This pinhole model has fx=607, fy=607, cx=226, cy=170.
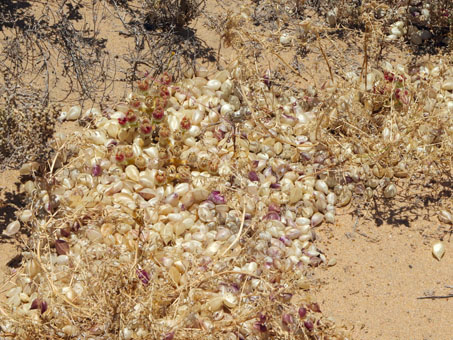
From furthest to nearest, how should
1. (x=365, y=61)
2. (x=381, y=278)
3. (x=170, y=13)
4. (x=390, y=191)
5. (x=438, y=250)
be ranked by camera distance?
(x=170, y=13) → (x=365, y=61) → (x=390, y=191) → (x=438, y=250) → (x=381, y=278)

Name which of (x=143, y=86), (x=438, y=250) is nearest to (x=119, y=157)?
(x=143, y=86)

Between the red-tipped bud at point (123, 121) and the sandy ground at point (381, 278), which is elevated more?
the red-tipped bud at point (123, 121)

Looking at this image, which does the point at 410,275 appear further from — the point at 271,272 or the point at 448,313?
the point at 271,272

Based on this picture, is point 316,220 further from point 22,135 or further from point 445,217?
point 22,135

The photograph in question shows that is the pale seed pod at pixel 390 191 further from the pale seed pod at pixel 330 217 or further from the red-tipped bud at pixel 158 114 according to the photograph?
the red-tipped bud at pixel 158 114

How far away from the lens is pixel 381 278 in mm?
3363

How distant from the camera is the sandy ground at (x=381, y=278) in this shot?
3166mm

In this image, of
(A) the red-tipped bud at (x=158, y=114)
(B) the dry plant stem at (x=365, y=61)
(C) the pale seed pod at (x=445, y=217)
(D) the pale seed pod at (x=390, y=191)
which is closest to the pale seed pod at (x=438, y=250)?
(C) the pale seed pod at (x=445, y=217)

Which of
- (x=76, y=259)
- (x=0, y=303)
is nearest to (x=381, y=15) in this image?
(x=76, y=259)

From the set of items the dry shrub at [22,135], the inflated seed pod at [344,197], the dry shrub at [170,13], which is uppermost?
the dry shrub at [170,13]

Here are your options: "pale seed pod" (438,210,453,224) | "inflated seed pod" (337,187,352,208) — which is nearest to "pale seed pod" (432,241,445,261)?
"pale seed pod" (438,210,453,224)

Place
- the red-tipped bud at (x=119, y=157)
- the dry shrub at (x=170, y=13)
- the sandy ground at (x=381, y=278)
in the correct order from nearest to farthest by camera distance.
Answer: the sandy ground at (x=381, y=278)
the red-tipped bud at (x=119, y=157)
the dry shrub at (x=170, y=13)

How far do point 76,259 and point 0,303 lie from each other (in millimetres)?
432

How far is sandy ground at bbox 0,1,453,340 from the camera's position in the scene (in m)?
3.17
